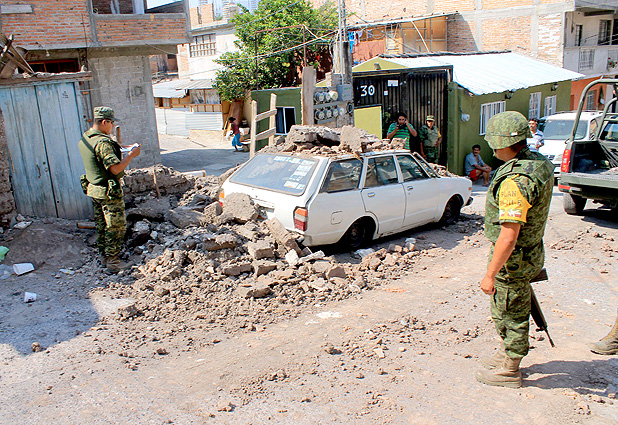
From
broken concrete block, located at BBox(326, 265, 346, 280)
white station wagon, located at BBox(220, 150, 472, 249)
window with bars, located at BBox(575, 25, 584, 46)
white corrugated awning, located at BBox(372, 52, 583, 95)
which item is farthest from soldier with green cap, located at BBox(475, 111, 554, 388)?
window with bars, located at BBox(575, 25, 584, 46)

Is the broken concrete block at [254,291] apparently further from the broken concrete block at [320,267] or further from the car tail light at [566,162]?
the car tail light at [566,162]

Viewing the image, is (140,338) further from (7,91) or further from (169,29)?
(169,29)

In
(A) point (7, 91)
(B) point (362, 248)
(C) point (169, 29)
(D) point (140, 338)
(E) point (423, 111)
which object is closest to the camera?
(D) point (140, 338)

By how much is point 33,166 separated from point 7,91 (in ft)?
3.11

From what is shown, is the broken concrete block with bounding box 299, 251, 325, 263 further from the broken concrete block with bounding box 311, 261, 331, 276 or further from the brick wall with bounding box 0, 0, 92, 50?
the brick wall with bounding box 0, 0, 92, 50

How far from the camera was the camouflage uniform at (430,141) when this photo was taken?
13055mm

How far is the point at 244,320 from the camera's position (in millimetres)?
5156

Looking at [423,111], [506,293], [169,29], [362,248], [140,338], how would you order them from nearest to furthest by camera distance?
[506,293], [140,338], [362,248], [423,111], [169,29]

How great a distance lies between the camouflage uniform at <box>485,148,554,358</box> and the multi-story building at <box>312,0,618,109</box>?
19.6 m

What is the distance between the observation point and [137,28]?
15.0 m

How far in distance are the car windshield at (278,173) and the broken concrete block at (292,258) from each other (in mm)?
813

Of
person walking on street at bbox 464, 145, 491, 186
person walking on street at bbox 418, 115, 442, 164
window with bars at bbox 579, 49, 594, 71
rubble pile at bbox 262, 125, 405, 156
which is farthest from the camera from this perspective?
window with bars at bbox 579, 49, 594, 71

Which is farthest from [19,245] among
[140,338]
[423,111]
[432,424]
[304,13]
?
[304,13]

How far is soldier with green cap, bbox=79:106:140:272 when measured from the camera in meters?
5.89
